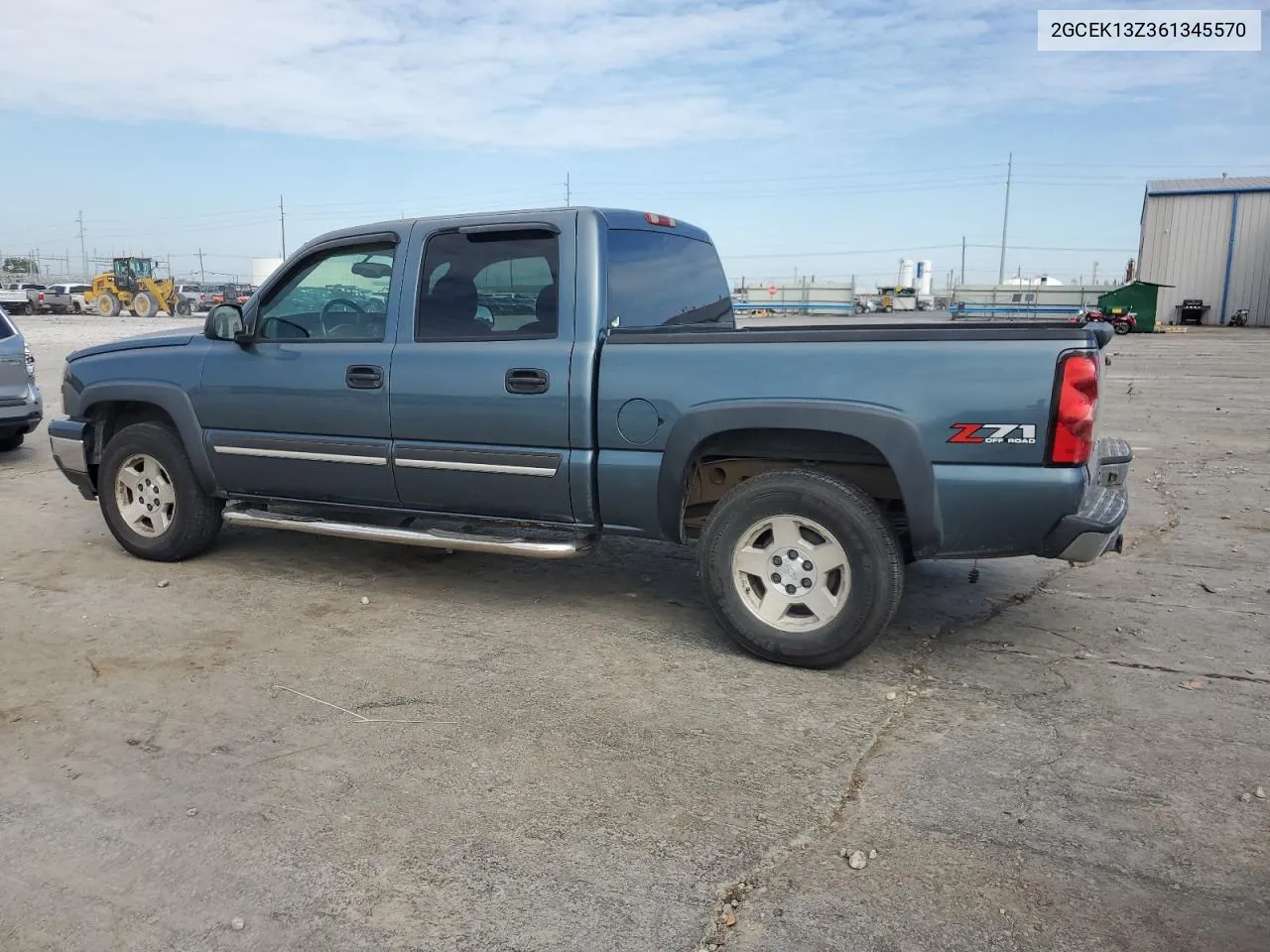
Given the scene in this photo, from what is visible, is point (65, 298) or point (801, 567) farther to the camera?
point (65, 298)

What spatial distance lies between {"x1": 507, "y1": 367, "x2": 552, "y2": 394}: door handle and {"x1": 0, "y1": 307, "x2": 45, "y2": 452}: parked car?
23.2 ft

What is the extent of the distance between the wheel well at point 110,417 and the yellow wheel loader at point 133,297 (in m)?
46.2

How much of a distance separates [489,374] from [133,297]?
49799 millimetres

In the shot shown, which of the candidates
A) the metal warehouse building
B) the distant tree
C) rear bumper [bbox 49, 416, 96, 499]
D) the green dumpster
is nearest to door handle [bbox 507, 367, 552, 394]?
rear bumper [bbox 49, 416, 96, 499]

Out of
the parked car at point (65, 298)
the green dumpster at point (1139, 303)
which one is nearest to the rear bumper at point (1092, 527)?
the green dumpster at point (1139, 303)

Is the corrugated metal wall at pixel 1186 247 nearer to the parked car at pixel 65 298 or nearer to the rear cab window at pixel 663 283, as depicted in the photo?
the rear cab window at pixel 663 283

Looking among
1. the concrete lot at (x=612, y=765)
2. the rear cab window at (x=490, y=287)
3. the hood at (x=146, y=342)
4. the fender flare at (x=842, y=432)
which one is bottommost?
the concrete lot at (x=612, y=765)

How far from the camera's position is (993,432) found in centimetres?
376

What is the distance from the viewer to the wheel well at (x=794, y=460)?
4.18 metres

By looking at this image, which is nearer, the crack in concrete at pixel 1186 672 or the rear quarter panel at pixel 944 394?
the rear quarter panel at pixel 944 394

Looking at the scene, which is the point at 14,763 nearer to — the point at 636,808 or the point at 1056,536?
the point at 636,808

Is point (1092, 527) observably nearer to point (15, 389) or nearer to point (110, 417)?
point (110, 417)

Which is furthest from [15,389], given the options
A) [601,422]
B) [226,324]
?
[601,422]

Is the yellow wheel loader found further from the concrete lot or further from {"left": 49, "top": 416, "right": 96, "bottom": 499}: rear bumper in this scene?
the concrete lot
